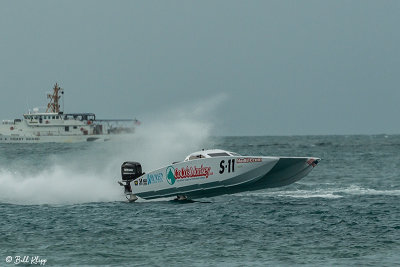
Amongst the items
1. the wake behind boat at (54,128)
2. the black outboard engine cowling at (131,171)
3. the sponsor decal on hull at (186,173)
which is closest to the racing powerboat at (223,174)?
the sponsor decal on hull at (186,173)

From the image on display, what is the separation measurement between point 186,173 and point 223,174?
4.89 ft

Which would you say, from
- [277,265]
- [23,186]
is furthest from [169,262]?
[23,186]

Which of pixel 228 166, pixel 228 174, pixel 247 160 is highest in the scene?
pixel 247 160

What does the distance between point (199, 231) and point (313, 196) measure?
10994 millimetres

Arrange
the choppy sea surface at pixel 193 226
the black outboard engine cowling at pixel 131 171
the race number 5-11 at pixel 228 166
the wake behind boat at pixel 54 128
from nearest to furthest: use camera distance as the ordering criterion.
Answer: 1. the choppy sea surface at pixel 193 226
2. the race number 5-11 at pixel 228 166
3. the black outboard engine cowling at pixel 131 171
4. the wake behind boat at pixel 54 128

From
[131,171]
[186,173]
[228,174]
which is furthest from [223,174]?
[131,171]

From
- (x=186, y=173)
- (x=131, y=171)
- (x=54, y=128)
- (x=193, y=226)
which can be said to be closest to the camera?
(x=193, y=226)

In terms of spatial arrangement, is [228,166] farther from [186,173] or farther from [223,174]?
[186,173]

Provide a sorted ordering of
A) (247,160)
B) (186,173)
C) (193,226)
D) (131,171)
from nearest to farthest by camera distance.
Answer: (193,226)
(247,160)
(186,173)
(131,171)

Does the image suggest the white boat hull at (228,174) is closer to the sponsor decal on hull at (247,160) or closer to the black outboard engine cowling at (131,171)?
the sponsor decal on hull at (247,160)

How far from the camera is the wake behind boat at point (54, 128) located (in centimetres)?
12519

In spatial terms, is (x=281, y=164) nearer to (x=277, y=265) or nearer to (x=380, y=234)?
(x=380, y=234)

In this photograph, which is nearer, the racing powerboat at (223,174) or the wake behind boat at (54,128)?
the racing powerboat at (223,174)

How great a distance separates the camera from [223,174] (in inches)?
1027
